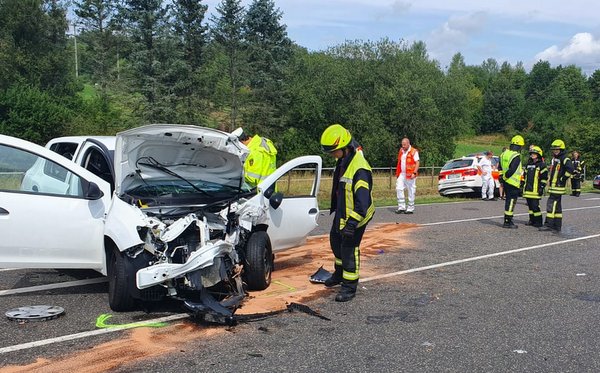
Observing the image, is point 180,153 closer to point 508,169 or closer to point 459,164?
point 508,169

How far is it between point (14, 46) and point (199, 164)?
143 feet

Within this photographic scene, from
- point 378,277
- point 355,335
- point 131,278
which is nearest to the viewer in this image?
point 355,335

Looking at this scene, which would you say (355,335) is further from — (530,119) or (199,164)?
(530,119)

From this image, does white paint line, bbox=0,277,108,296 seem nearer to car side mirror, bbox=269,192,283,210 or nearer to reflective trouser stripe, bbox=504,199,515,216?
car side mirror, bbox=269,192,283,210

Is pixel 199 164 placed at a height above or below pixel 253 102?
below

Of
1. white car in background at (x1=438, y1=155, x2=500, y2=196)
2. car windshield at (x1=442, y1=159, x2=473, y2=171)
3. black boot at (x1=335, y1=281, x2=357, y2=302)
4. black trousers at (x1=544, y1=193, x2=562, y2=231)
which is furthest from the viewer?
car windshield at (x1=442, y1=159, x2=473, y2=171)

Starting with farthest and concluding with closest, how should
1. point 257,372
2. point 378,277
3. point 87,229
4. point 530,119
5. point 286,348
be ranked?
1. point 530,119
2. point 378,277
3. point 87,229
4. point 286,348
5. point 257,372

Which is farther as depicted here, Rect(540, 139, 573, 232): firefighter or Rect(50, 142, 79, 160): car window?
Rect(540, 139, 573, 232): firefighter

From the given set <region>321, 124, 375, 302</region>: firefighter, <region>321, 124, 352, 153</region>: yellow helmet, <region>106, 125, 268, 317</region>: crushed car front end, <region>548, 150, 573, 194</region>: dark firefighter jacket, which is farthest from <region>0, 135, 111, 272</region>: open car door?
<region>548, 150, 573, 194</region>: dark firefighter jacket

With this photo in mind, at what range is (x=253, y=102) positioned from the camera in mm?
42938

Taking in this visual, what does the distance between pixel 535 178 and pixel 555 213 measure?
85 centimetres

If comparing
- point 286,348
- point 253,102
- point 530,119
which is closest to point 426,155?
point 253,102

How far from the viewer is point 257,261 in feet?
20.2

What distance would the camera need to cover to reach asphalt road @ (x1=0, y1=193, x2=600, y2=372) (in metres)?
4.38
